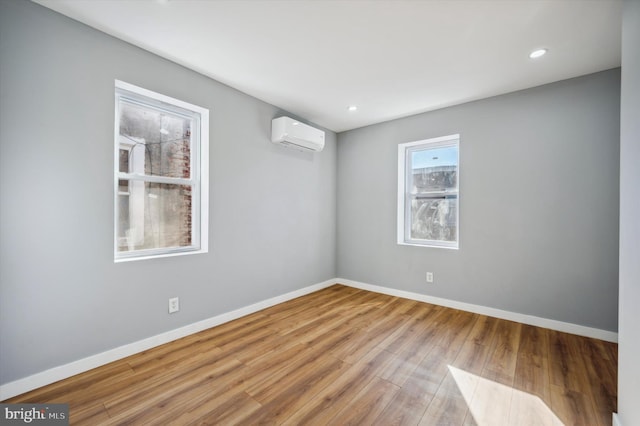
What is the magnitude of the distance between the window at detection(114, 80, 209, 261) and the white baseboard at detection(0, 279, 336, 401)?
727 millimetres

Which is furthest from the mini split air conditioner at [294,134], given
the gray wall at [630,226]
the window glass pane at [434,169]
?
the gray wall at [630,226]

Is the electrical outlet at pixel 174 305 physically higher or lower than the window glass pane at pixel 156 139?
lower

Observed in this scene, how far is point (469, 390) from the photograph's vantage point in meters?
1.82

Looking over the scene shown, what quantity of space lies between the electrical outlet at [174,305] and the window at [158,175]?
424 mm

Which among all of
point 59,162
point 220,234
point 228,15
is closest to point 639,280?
point 228,15

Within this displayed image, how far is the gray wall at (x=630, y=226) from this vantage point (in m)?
1.28

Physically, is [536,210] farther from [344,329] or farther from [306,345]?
[306,345]

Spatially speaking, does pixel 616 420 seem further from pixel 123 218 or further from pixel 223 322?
pixel 123 218

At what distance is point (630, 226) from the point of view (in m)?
1.37

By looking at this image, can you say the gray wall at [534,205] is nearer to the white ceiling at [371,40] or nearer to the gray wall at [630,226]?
the white ceiling at [371,40]

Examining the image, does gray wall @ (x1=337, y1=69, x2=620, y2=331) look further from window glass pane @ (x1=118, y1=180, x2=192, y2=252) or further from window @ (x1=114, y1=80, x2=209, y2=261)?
window glass pane @ (x1=118, y1=180, x2=192, y2=252)

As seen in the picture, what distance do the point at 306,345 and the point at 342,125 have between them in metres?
3.17

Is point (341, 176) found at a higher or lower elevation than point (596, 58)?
lower

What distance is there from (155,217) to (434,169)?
3391 millimetres
